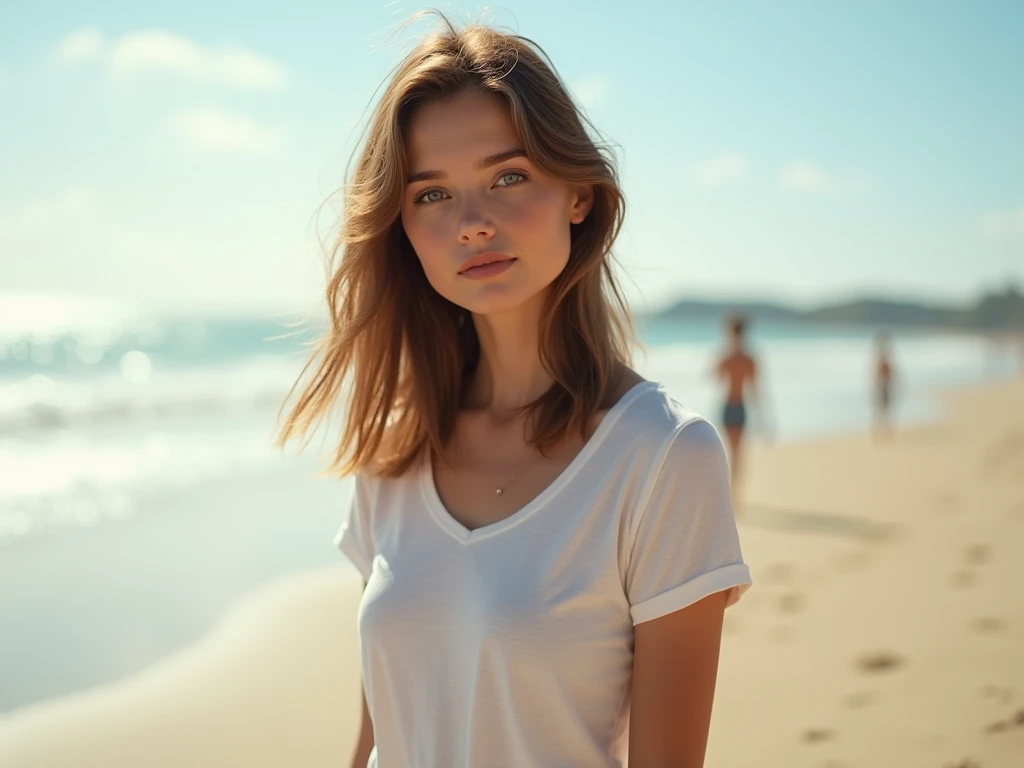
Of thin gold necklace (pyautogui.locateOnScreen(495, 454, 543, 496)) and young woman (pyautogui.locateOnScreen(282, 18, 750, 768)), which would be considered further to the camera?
thin gold necklace (pyautogui.locateOnScreen(495, 454, 543, 496))

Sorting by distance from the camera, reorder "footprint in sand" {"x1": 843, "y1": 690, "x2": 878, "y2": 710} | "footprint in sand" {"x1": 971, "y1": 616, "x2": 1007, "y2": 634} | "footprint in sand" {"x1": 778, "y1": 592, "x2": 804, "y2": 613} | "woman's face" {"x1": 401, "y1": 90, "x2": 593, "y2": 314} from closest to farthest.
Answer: "woman's face" {"x1": 401, "y1": 90, "x2": 593, "y2": 314}
"footprint in sand" {"x1": 843, "y1": 690, "x2": 878, "y2": 710}
"footprint in sand" {"x1": 971, "y1": 616, "x2": 1007, "y2": 634}
"footprint in sand" {"x1": 778, "y1": 592, "x2": 804, "y2": 613}

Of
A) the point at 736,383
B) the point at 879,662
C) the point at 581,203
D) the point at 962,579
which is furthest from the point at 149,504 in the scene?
the point at 581,203

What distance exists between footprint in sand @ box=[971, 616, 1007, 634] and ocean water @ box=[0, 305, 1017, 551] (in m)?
2.29

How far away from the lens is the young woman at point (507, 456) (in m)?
1.71

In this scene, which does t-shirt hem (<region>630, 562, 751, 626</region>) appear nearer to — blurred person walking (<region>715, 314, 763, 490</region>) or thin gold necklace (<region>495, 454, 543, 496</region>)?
thin gold necklace (<region>495, 454, 543, 496</region>)

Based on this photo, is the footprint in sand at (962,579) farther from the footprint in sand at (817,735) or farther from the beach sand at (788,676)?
the footprint in sand at (817,735)

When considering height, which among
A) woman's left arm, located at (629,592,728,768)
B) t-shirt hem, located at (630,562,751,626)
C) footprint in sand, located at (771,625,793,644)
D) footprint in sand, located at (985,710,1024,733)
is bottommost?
footprint in sand, located at (771,625,793,644)

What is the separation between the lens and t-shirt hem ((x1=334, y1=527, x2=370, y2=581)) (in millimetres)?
2211

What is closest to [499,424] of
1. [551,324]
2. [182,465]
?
[551,324]

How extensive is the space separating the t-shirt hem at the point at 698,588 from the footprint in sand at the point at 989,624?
3447 millimetres

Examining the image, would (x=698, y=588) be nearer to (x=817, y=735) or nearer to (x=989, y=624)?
(x=817, y=735)

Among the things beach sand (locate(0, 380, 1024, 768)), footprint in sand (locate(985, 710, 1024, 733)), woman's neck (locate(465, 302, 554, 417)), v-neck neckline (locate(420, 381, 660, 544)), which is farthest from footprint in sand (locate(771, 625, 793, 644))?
v-neck neckline (locate(420, 381, 660, 544))

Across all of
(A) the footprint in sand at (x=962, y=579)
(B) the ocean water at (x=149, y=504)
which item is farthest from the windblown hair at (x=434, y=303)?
(A) the footprint in sand at (x=962, y=579)

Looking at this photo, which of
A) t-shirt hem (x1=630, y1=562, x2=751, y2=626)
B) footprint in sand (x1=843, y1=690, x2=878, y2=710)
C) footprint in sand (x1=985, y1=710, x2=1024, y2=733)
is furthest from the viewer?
footprint in sand (x1=843, y1=690, x2=878, y2=710)
